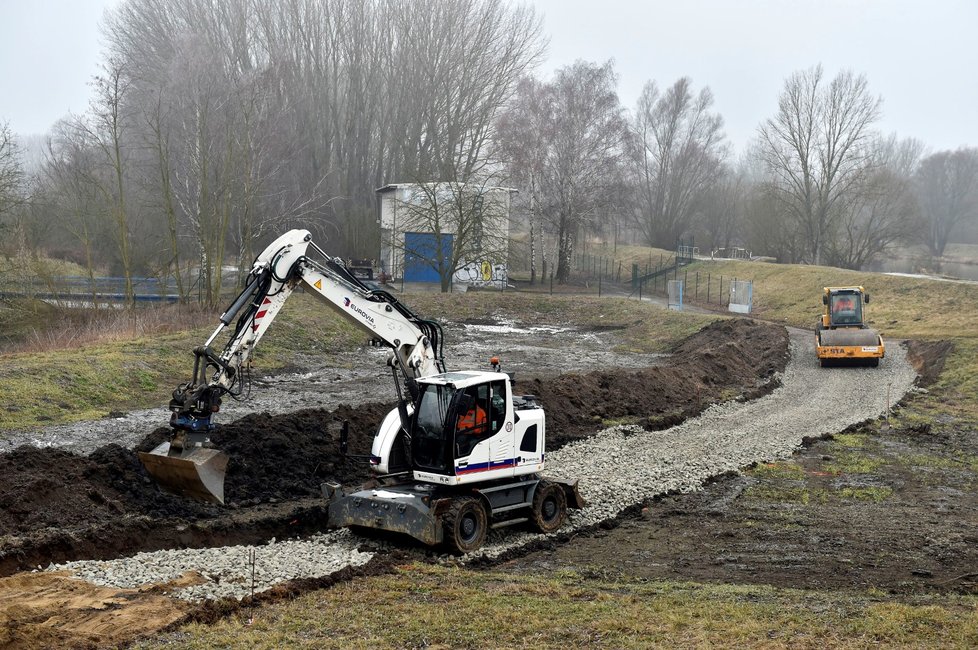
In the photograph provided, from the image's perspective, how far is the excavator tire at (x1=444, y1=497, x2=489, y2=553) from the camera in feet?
38.7

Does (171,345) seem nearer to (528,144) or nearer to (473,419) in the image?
(473,419)

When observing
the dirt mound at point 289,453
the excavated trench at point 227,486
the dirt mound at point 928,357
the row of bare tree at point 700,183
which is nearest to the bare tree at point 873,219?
the row of bare tree at point 700,183

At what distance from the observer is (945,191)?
106188 millimetres

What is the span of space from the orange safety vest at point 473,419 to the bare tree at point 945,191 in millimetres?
98674

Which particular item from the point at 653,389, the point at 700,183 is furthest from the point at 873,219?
the point at 653,389

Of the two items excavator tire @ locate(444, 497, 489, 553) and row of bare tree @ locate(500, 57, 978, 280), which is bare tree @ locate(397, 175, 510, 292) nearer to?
row of bare tree @ locate(500, 57, 978, 280)

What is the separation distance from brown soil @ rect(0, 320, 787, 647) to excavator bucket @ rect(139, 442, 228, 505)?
543 millimetres

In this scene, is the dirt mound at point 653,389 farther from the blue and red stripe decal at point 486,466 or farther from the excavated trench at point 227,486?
the blue and red stripe decal at point 486,466

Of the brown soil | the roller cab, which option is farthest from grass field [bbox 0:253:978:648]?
the roller cab

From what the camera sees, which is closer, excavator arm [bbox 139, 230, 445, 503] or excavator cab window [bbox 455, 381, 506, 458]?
excavator arm [bbox 139, 230, 445, 503]

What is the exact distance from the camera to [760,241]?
2911 inches

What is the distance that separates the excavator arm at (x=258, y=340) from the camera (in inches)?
468

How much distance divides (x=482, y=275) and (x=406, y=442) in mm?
43501

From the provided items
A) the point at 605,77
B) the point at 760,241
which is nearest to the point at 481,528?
the point at 605,77
